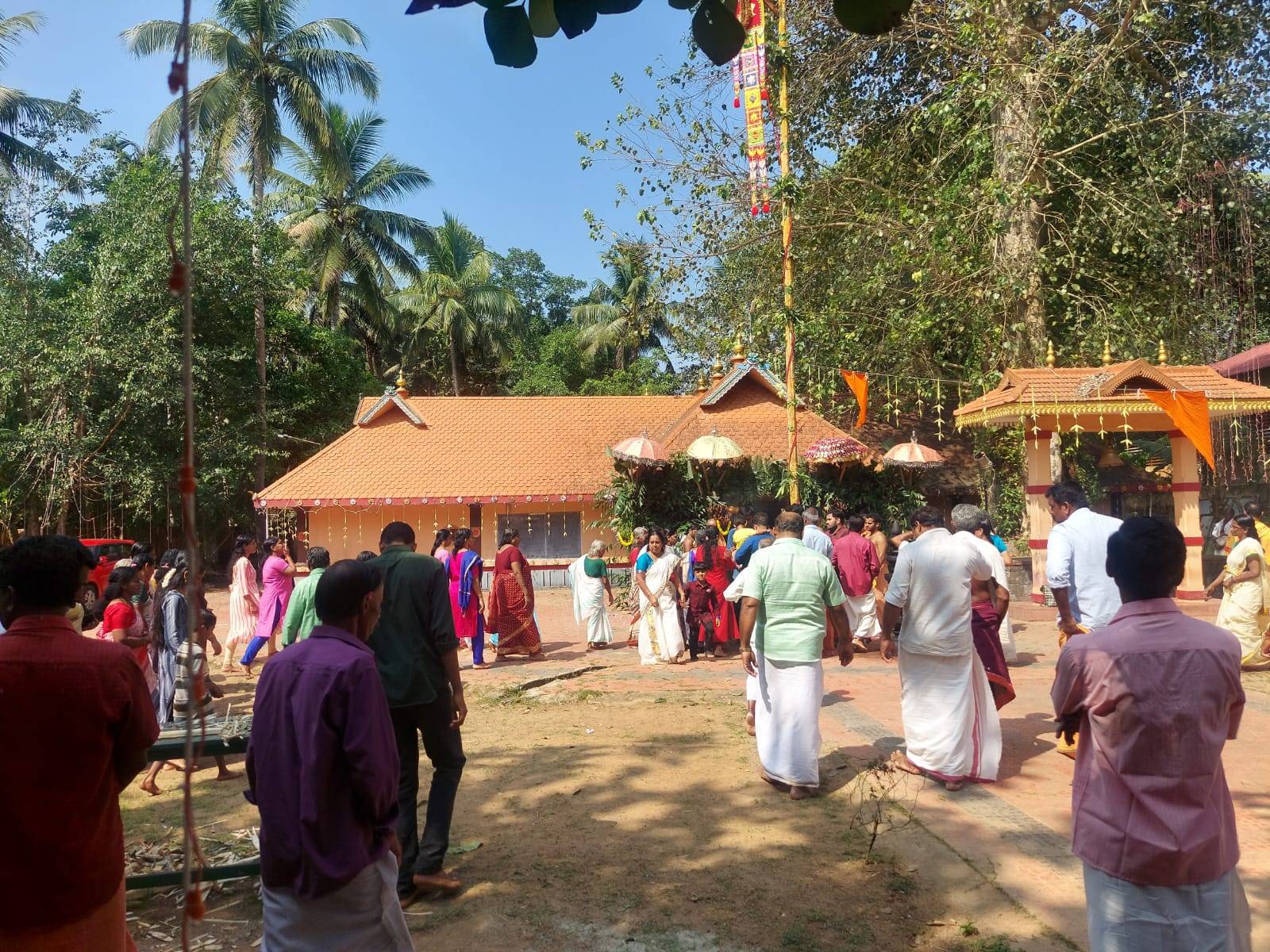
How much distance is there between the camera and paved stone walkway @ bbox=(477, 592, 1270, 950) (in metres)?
4.19

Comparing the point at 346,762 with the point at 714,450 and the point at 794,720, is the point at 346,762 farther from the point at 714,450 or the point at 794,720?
the point at 714,450

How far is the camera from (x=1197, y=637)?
2562mm

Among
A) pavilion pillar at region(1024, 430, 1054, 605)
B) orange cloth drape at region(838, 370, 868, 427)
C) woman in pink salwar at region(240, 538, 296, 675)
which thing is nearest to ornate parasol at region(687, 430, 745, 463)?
orange cloth drape at region(838, 370, 868, 427)

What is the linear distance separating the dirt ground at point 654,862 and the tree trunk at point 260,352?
713 inches

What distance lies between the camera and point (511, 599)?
1122cm

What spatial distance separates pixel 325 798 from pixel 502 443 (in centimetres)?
1908

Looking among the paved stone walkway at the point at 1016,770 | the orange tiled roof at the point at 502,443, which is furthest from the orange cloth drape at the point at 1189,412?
the orange tiled roof at the point at 502,443

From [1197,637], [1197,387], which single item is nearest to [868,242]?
[1197,387]

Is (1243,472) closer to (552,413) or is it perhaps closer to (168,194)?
(552,413)

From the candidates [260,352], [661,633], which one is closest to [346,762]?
[661,633]

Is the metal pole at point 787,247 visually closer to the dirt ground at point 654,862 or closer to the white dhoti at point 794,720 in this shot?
the dirt ground at point 654,862

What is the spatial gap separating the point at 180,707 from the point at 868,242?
549 inches

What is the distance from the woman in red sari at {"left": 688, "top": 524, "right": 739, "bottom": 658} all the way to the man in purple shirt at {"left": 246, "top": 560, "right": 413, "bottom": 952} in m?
8.50

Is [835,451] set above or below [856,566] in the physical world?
above
